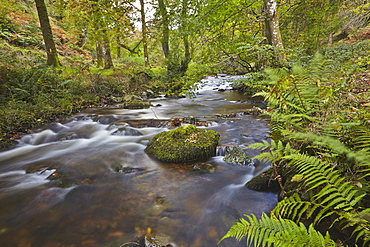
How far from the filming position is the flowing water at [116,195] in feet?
8.24

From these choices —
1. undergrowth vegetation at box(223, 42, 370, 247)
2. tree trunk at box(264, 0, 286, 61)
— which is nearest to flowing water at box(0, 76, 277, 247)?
undergrowth vegetation at box(223, 42, 370, 247)

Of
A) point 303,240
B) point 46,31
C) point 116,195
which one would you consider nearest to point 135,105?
point 46,31

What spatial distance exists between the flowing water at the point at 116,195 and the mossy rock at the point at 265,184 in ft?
0.30

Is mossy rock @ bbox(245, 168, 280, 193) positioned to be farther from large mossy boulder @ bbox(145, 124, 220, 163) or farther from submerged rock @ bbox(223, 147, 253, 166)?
large mossy boulder @ bbox(145, 124, 220, 163)

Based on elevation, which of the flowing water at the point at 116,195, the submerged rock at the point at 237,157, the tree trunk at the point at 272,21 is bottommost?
the flowing water at the point at 116,195

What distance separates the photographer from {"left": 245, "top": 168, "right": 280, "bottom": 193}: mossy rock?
307 centimetres

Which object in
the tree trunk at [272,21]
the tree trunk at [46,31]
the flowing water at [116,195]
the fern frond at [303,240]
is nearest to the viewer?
the fern frond at [303,240]

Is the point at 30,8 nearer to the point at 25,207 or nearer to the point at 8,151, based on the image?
the point at 8,151

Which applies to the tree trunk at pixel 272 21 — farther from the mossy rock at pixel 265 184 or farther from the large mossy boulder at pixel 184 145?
the mossy rock at pixel 265 184

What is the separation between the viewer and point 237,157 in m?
4.24

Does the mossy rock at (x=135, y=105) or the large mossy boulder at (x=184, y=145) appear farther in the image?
the mossy rock at (x=135, y=105)

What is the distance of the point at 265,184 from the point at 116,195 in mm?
2426

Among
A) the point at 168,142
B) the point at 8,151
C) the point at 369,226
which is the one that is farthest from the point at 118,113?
the point at 369,226

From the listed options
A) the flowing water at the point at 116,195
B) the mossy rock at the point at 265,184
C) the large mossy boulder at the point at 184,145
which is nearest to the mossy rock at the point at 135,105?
the flowing water at the point at 116,195
